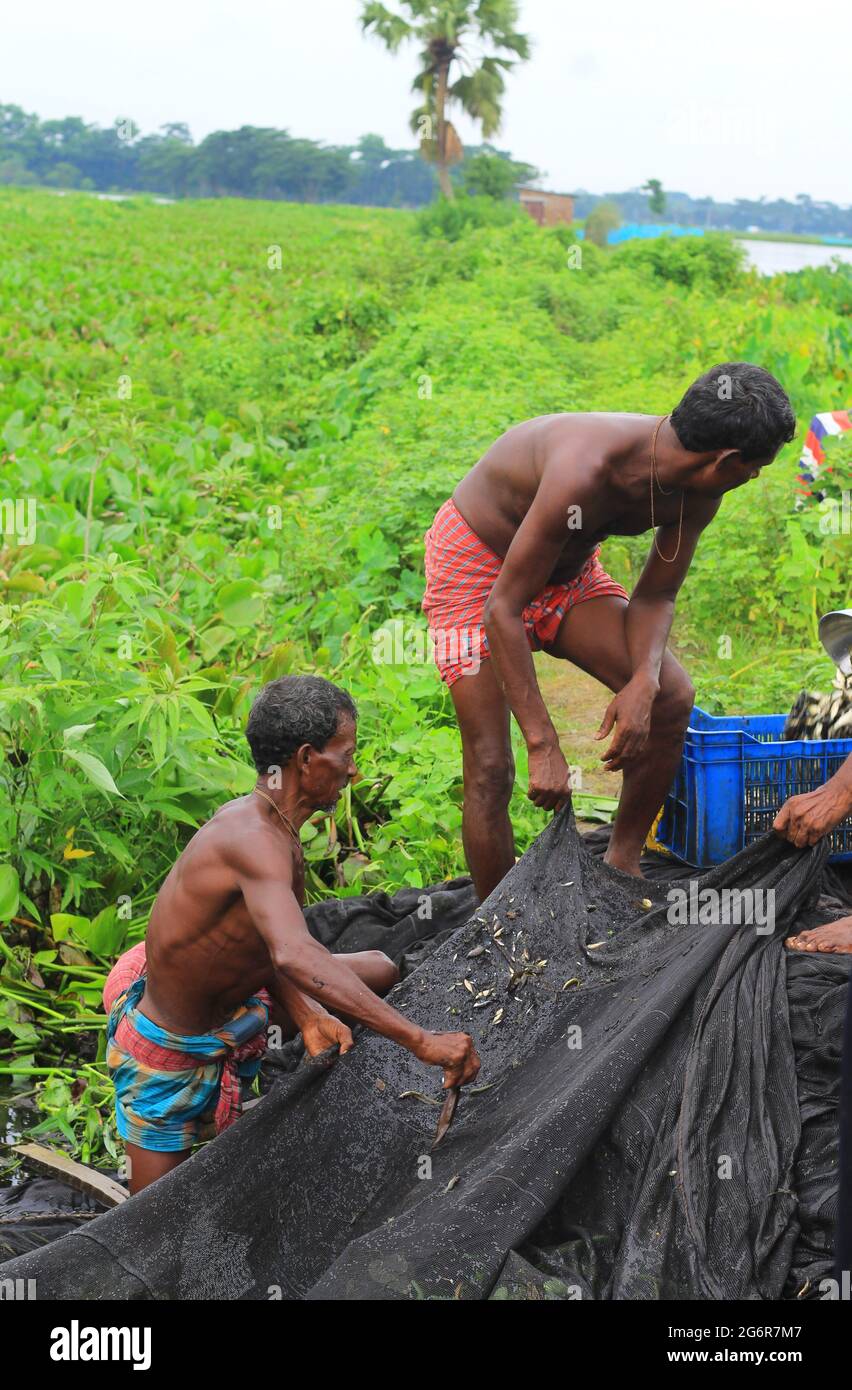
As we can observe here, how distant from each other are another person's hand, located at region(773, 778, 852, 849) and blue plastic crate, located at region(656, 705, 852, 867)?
747 millimetres

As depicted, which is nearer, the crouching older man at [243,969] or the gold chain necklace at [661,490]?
the crouching older man at [243,969]

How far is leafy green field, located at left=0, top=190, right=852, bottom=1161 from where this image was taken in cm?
393

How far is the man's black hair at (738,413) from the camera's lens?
301cm

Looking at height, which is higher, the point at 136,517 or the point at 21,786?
the point at 136,517

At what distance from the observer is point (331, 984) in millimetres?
2578

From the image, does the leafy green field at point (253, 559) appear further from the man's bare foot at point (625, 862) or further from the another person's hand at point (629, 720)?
the another person's hand at point (629, 720)

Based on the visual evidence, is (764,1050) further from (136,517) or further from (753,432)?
(136,517)

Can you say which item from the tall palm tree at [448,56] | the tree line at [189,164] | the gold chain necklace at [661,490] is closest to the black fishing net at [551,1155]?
the gold chain necklace at [661,490]

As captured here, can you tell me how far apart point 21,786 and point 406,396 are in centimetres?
530

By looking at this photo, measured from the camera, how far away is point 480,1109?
2.72m

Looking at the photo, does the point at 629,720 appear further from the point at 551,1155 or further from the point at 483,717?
the point at 551,1155

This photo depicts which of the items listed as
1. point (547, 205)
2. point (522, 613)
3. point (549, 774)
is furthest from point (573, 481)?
point (547, 205)

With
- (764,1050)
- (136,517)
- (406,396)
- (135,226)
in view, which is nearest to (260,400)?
(406,396)

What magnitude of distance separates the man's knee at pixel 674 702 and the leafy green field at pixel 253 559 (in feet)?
3.41
